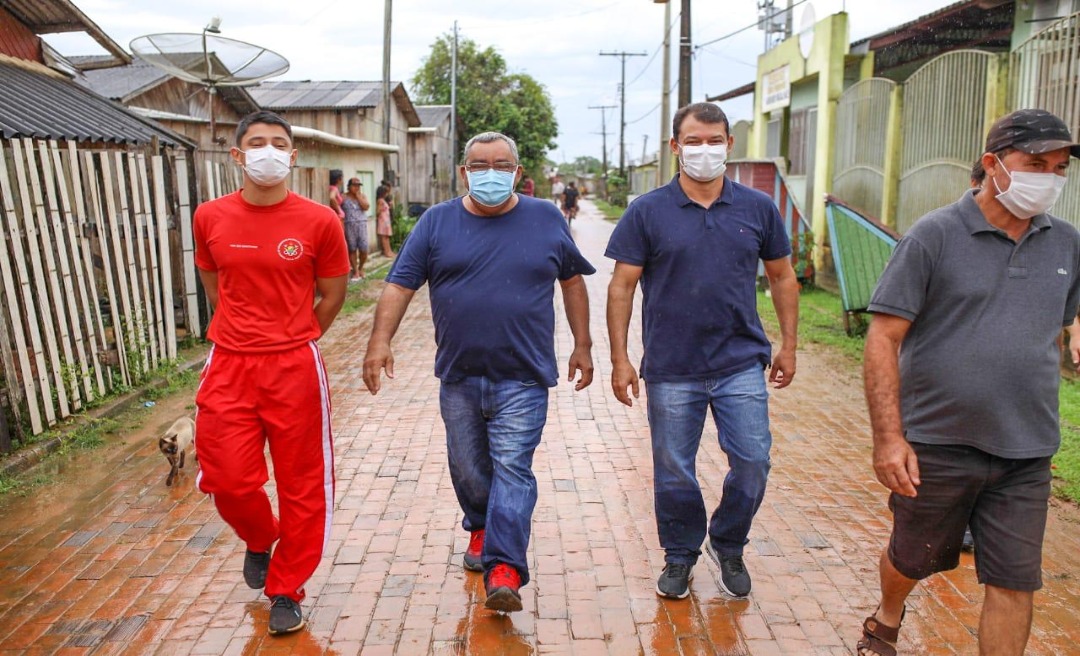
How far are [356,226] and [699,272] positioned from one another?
1390 cm

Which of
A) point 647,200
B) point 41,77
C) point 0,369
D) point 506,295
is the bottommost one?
point 0,369

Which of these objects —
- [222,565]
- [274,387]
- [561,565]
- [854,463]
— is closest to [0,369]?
[222,565]

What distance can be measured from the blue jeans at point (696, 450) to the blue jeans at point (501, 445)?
528 millimetres

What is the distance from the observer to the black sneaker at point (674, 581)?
4.31 meters

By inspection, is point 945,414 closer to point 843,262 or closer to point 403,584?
point 403,584

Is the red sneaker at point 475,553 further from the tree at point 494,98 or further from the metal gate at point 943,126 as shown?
the tree at point 494,98

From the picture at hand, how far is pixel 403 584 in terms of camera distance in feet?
14.8

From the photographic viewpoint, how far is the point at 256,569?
4.30 m

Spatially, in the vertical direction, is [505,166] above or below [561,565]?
above

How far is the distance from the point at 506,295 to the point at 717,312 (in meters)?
0.85

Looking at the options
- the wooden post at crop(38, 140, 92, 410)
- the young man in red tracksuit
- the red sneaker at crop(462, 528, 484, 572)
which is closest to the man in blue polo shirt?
the red sneaker at crop(462, 528, 484, 572)

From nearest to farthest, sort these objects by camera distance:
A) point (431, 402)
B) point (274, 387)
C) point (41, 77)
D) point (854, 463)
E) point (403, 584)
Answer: point (274, 387), point (403, 584), point (854, 463), point (431, 402), point (41, 77)

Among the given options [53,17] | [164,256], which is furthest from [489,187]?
[53,17]

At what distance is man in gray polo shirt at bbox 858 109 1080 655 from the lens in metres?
3.17
